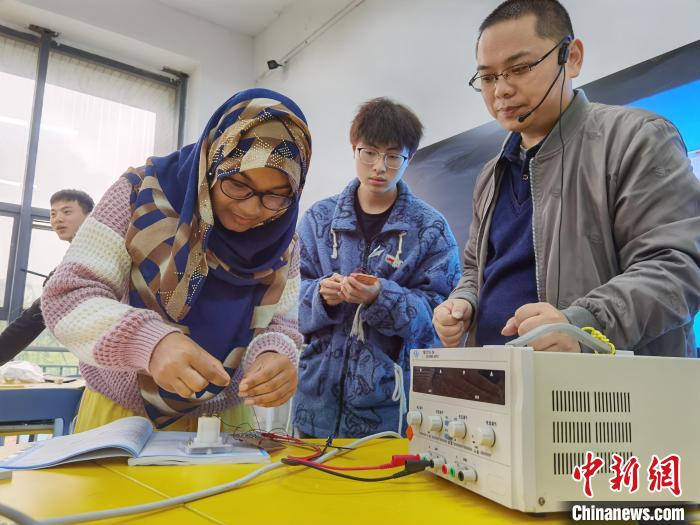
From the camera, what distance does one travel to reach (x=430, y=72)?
8.52 ft

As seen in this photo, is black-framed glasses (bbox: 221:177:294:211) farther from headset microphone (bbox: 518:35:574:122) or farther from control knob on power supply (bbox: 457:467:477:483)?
control knob on power supply (bbox: 457:467:477:483)

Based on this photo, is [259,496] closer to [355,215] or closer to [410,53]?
[355,215]

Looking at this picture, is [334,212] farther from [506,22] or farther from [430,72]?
[430,72]

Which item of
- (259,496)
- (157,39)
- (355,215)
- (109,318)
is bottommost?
(259,496)

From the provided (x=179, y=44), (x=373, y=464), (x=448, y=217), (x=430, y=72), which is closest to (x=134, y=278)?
(x=373, y=464)

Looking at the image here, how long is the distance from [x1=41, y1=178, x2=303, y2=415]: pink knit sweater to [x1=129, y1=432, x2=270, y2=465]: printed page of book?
5.1 inches

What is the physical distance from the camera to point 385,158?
164 centimetres

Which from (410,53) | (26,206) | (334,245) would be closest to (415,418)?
(334,245)

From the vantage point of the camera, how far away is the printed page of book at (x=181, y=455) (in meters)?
0.75

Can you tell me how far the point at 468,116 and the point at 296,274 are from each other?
1416 mm

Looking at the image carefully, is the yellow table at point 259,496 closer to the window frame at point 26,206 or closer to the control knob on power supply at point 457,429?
the control knob on power supply at point 457,429

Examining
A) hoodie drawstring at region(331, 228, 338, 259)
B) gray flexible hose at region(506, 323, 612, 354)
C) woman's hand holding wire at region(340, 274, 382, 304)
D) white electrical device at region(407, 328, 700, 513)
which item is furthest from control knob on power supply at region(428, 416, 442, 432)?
hoodie drawstring at region(331, 228, 338, 259)

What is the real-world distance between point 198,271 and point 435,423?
567mm

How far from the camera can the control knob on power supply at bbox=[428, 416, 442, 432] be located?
70cm
